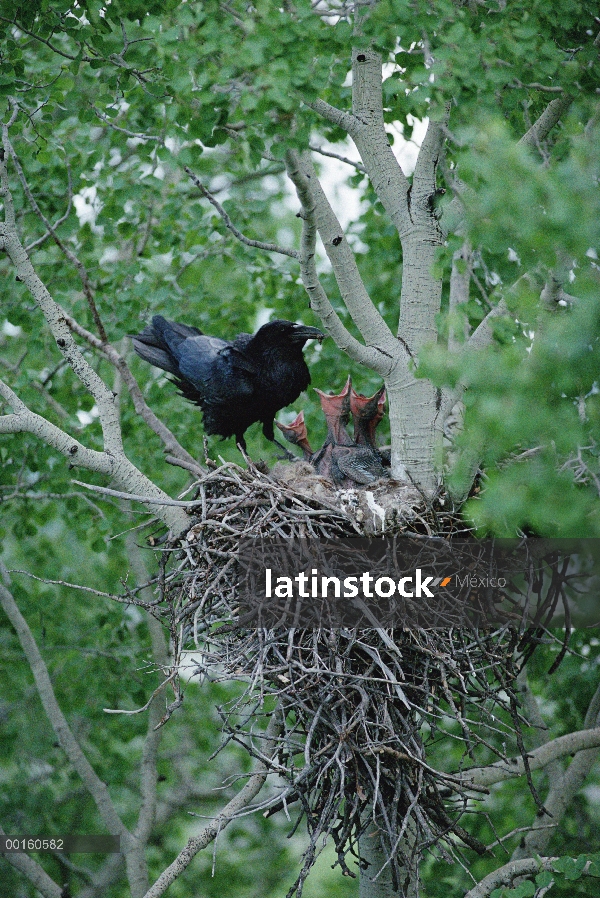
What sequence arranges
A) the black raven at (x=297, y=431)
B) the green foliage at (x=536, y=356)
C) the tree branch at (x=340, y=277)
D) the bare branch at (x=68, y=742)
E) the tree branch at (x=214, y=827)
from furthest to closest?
the bare branch at (x=68, y=742)
the black raven at (x=297, y=431)
the tree branch at (x=214, y=827)
the tree branch at (x=340, y=277)
the green foliage at (x=536, y=356)

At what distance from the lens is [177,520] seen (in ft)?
13.7

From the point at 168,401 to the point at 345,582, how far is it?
3.38 metres

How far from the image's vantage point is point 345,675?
3285 millimetres

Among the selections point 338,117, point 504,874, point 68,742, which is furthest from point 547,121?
point 68,742

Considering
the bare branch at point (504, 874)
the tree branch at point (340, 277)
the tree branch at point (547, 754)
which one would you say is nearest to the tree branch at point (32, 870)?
the bare branch at point (504, 874)

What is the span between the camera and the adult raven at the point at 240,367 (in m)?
5.30

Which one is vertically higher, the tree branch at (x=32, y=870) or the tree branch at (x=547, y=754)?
the tree branch at (x=547, y=754)

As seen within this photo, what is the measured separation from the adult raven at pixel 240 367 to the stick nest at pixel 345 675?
122cm

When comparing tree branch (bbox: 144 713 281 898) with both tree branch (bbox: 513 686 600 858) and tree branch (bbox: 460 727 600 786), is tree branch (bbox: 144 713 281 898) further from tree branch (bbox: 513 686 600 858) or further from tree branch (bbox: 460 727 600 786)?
tree branch (bbox: 513 686 600 858)

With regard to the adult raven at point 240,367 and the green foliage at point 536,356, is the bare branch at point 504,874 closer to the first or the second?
the green foliage at point 536,356

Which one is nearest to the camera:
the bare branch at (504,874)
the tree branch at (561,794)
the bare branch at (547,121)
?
the bare branch at (547,121)

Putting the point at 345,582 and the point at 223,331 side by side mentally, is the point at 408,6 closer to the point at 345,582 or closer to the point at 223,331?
the point at 345,582

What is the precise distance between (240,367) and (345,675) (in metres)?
2.43

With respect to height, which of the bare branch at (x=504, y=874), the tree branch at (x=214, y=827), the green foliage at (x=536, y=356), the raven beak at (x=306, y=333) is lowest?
the bare branch at (x=504, y=874)
